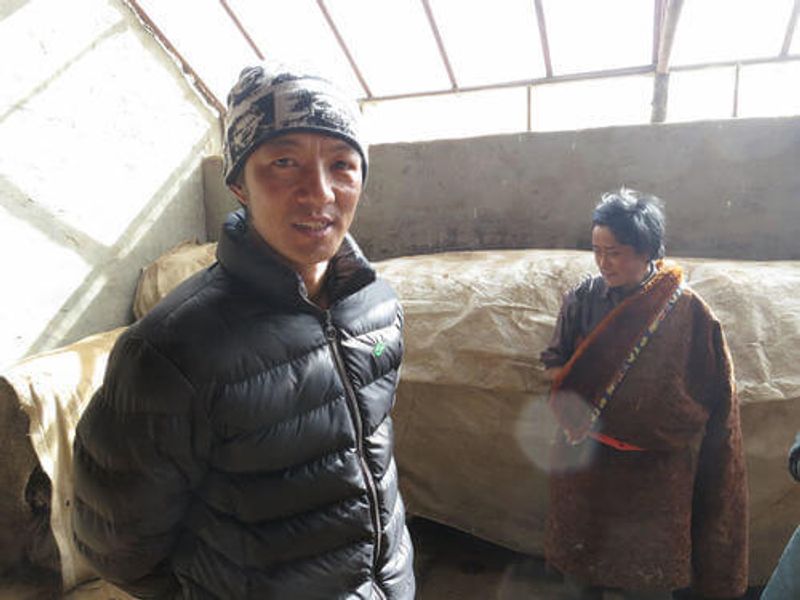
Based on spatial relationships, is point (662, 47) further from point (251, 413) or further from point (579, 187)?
point (251, 413)

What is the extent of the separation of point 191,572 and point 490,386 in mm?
1691

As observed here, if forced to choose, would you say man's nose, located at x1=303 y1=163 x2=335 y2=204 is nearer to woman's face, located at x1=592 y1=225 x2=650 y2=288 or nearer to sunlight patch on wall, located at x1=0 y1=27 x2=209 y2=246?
woman's face, located at x1=592 y1=225 x2=650 y2=288

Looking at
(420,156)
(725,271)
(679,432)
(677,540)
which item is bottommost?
(677,540)

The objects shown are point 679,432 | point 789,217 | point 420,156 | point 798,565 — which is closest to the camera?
point 798,565

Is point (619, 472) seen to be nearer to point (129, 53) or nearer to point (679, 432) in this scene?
point (679, 432)

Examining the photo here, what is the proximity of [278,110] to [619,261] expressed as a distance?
1396mm

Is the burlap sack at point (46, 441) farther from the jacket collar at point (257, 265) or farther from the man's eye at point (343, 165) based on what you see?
the man's eye at point (343, 165)

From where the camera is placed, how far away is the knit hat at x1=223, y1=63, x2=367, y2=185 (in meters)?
0.84

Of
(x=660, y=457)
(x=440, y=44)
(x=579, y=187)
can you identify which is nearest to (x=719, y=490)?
(x=660, y=457)

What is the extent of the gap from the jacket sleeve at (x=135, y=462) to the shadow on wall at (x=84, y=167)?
2.92 meters

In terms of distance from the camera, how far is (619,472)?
1.78 metres

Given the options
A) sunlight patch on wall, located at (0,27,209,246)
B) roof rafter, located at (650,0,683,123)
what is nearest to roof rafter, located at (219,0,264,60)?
sunlight patch on wall, located at (0,27,209,246)

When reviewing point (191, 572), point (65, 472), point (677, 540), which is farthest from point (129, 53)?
point (677, 540)

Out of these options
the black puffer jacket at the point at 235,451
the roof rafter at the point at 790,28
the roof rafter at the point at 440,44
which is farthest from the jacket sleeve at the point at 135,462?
the roof rafter at the point at 790,28
